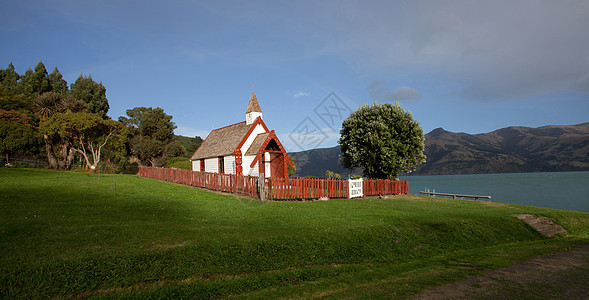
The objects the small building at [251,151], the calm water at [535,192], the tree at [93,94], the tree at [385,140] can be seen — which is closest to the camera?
the small building at [251,151]

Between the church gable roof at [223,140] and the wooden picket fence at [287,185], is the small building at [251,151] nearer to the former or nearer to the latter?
the church gable roof at [223,140]

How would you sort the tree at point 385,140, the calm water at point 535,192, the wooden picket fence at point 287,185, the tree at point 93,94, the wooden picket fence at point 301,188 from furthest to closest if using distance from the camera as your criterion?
the tree at point 93,94 → the calm water at point 535,192 → the tree at point 385,140 → the wooden picket fence at point 287,185 → the wooden picket fence at point 301,188

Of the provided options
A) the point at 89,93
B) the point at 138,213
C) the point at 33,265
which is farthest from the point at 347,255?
the point at 89,93

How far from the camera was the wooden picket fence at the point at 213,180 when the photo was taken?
20558 mm

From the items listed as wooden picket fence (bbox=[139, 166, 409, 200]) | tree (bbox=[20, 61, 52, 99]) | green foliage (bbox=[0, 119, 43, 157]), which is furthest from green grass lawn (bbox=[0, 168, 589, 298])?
tree (bbox=[20, 61, 52, 99])

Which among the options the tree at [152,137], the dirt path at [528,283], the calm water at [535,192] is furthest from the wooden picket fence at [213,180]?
the calm water at [535,192]

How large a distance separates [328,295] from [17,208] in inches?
475

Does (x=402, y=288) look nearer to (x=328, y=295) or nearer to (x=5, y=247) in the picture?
(x=328, y=295)

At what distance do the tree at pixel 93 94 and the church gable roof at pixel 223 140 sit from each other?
3399 centimetres

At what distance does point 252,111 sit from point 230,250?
23.0 m

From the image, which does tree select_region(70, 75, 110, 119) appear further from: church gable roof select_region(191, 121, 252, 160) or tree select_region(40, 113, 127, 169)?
church gable roof select_region(191, 121, 252, 160)

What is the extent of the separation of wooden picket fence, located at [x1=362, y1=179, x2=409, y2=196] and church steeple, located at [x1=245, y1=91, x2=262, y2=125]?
12527 millimetres

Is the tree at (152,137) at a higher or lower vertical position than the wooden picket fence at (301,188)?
higher

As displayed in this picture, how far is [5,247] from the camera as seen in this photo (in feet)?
23.6
